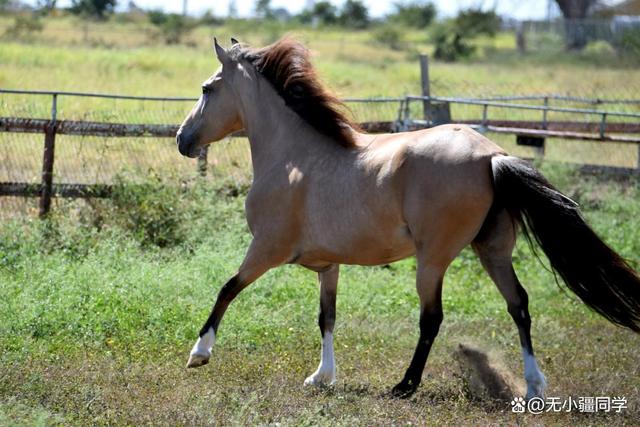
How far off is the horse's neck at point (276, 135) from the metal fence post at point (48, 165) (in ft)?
13.0

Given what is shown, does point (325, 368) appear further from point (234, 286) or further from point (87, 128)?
point (87, 128)

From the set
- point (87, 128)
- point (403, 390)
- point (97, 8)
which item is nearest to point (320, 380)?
point (403, 390)

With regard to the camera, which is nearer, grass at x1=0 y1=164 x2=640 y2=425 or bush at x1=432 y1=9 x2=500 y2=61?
grass at x1=0 y1=164 x2=640 y2=425

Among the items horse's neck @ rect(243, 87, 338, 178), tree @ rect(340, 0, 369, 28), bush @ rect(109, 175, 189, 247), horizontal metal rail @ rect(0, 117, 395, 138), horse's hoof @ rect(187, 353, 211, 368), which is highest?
tree @ rect(340, 0, 369, 28)

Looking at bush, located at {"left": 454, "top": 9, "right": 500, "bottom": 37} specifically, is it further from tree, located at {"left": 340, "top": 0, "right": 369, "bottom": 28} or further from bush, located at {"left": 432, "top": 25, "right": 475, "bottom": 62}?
tree, located at {"left": 340, "top": 0, "right": 369, "bottom": 28}

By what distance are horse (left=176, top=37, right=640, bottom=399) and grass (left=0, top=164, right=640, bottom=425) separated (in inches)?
16.1

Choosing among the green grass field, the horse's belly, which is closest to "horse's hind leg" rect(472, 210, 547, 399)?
the green grass field

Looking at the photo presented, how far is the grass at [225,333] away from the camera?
6.18 metres

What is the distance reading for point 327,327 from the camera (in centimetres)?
747

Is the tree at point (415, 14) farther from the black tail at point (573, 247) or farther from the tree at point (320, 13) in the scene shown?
the black tail at point (573, 247)

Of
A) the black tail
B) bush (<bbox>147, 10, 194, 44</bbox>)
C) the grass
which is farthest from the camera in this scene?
bush (<bbox>147, 10, 194, 44</bbox>)

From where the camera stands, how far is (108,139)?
11.9m

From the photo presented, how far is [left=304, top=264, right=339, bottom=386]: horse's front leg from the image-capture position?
7160 mm

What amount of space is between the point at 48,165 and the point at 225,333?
412 centimetres
